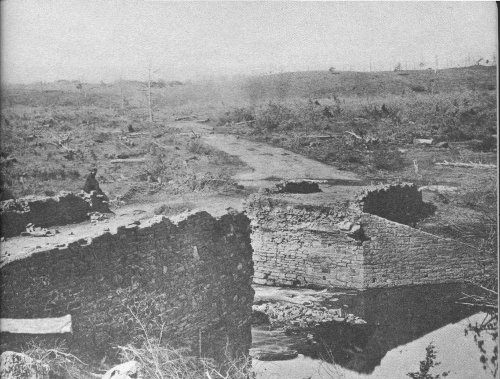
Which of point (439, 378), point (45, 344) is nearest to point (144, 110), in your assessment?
point (45, 344)

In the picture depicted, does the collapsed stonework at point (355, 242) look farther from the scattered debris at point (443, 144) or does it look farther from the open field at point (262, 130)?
the scattered debris at point (443, 144)

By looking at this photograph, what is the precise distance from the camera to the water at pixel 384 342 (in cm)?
589

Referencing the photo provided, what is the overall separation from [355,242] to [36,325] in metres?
3.74

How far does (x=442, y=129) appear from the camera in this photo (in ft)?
19.9

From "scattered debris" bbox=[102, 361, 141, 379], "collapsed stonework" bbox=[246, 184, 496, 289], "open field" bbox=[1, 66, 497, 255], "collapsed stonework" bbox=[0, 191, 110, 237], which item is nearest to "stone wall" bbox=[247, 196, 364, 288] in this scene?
"collapsed stonework" bbox=[246, 184, 496, 289]

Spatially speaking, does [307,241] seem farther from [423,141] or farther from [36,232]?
[36,232]

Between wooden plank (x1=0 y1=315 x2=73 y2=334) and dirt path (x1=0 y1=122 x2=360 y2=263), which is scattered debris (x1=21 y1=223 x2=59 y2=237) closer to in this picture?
dirt path (x1=0 y1=122 x2=360 y2=263)

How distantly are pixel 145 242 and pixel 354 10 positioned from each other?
3.76 meters

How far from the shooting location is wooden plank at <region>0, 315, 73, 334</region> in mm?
4805

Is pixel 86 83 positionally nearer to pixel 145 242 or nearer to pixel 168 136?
pixel 168 136

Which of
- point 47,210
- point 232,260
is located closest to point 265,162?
point 232,260

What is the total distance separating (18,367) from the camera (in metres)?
4.66

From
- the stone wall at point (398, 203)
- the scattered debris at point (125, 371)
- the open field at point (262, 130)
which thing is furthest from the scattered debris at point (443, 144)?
the scattered debris at point (125, 371)

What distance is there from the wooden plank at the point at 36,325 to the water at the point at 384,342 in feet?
8.16
